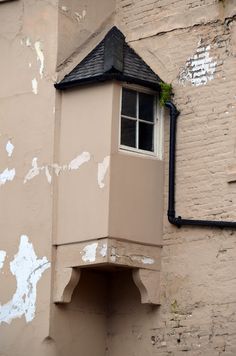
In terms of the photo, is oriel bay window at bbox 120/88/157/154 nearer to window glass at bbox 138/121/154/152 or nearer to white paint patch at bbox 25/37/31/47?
window glass at bbox 138/121/154/152

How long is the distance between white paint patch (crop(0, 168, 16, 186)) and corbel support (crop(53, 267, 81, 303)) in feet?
5.48

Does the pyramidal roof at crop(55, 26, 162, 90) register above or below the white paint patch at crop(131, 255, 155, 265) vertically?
above

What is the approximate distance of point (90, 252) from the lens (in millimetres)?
16844

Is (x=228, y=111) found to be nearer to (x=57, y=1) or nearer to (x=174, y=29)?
(x=174, y=29)

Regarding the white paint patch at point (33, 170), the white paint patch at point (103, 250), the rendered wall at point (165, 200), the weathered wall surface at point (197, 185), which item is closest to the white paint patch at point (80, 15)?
the rendered wall at point (165, 200)

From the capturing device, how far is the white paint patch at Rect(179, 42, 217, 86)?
17203 millimetres

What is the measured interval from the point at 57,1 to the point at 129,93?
170 cm

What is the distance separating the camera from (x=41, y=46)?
17.9m

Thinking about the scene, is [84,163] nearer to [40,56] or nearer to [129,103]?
[129,103]

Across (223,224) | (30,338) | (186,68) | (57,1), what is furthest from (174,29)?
(30,338)

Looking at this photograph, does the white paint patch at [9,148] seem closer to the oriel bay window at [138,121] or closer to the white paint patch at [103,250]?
the oriel bay window at [138,121]

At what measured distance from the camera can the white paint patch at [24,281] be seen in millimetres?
17172

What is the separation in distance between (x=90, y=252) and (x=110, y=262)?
13.7 inches

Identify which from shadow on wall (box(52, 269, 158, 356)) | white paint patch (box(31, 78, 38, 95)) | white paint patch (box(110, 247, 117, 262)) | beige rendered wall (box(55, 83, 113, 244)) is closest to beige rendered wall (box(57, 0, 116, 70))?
white paint patch (box(31, 78, 38, 95))
